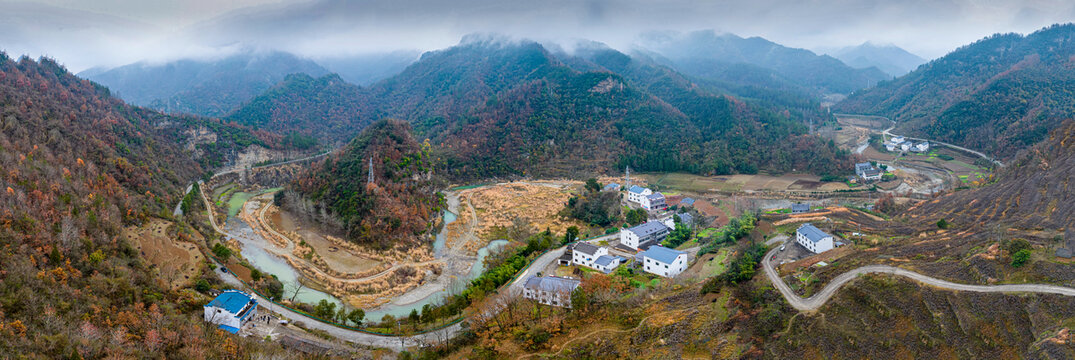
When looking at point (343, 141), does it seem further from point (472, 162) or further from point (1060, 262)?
point (1060, 262)

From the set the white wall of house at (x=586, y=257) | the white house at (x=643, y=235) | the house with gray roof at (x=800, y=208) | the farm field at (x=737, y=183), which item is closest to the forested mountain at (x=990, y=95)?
the farm field at (x=737, y=183)

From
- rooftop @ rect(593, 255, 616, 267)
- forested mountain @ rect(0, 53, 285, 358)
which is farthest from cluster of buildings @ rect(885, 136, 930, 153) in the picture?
forested mountain @ rect(0, 53, 285, 358)

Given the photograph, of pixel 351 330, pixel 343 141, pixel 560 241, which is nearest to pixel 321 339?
pixel 351 330

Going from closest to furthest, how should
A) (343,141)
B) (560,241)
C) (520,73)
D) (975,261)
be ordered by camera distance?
(975,261) → (560,241) → (343,141) → (520,73)

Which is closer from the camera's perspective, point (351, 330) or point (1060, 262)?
point (1060, 262)

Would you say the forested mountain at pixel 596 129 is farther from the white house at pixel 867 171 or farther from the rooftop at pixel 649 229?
the rooftop at pixel 649 229
